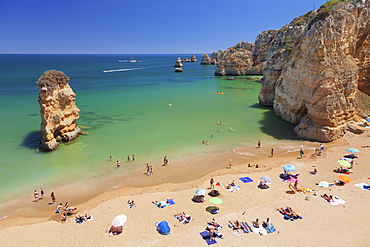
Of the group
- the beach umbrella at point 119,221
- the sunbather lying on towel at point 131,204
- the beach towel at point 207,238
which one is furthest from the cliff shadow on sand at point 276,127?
the beach umbrella at point 119,221

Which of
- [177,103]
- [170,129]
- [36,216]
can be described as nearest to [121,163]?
[36,216]

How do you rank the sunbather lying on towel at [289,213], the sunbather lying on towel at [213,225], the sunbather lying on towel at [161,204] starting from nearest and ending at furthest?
the sunbather lying on towel at [213,225] → the sunbather lying on towel at [289,213] → the sunbather lying on towel at [161,204]

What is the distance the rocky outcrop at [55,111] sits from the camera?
83.5 feet

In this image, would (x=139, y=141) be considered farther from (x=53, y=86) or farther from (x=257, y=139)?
(x=257, y=139)

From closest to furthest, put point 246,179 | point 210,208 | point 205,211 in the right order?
point 205,211, point 210,208, point 246,179

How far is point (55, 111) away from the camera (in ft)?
87.0

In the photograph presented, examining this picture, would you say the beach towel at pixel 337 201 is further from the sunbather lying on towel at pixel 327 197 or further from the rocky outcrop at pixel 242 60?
the rocky outcrop at pixel 242 60

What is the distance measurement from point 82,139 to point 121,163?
29.7 ft

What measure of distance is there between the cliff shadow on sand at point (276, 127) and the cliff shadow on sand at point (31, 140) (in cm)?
2816

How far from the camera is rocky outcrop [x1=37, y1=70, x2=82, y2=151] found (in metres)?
25.4

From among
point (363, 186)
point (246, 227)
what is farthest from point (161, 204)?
point (363, 186)

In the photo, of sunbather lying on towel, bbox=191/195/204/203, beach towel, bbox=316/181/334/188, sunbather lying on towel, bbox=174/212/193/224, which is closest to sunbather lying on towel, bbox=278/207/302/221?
beach towel, bbox=316/181/334/188

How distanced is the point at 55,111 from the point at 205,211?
21.0 m

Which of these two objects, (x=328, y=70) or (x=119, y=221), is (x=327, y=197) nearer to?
(x=119, y=221)
